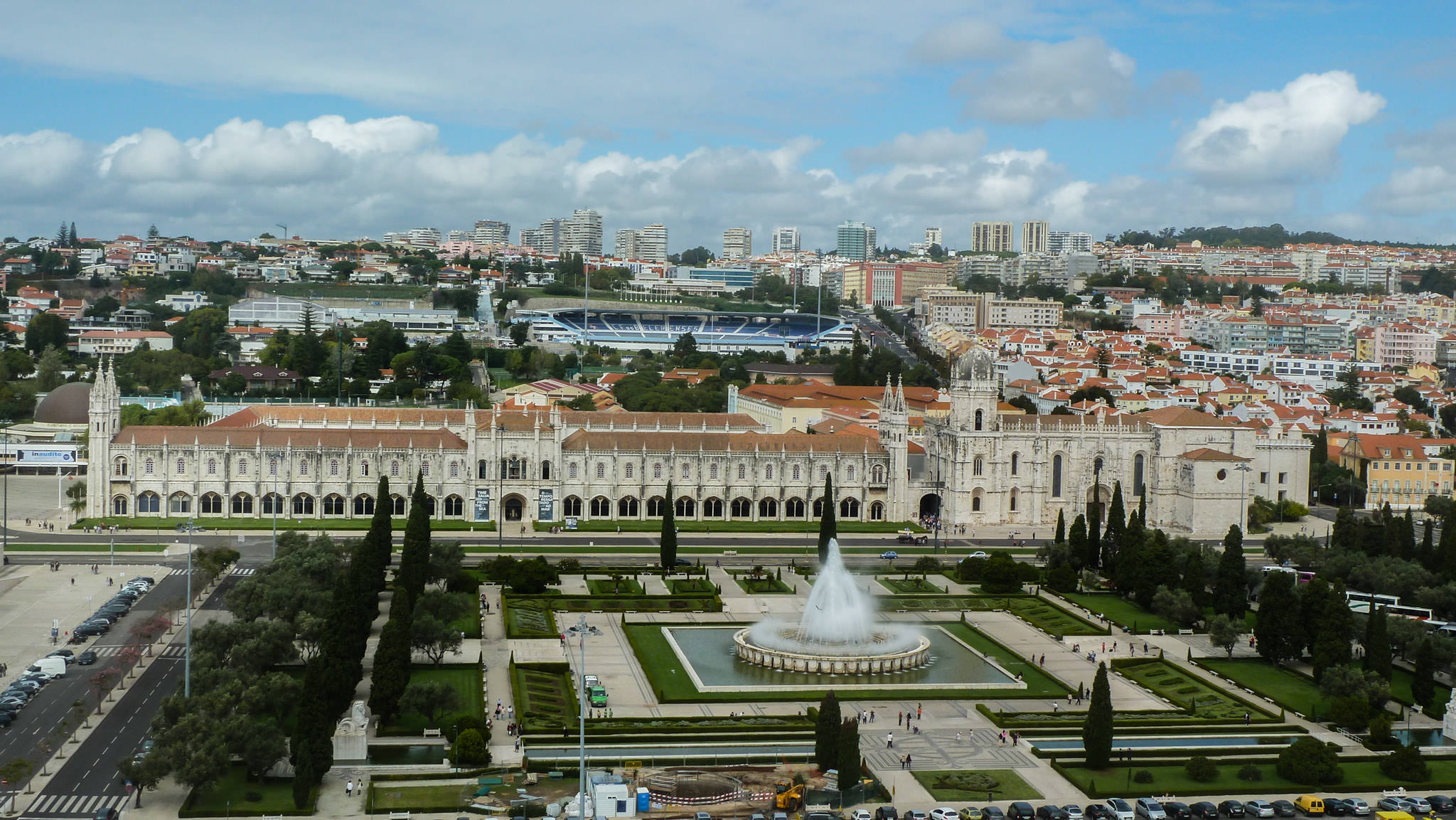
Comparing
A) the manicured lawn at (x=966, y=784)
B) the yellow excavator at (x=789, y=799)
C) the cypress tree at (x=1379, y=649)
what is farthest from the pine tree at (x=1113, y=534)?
the yellow excavator at (x=789, y=799)

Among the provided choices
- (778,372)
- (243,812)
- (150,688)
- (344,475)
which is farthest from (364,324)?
(243,812)

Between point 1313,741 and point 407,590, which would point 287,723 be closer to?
point 407,590

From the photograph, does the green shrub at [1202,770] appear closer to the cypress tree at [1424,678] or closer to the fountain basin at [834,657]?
the cypress tree at [1424,678]

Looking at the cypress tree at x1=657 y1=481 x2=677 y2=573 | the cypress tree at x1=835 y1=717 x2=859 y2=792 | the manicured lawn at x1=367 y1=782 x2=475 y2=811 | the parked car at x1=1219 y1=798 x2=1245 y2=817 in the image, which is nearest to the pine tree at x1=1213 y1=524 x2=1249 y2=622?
the parked car at x1=1219 y1=798 x2=1245 y2=817

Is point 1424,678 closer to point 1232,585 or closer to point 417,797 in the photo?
point 1232,585

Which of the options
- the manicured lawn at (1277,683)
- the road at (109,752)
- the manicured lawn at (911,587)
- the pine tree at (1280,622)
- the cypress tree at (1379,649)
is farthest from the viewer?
the manicured lawn at (911,587)

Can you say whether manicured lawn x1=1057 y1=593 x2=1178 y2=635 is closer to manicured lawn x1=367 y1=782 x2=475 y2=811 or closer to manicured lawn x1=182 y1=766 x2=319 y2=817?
manicured lawn x1=367 y1=782 x2=475 y2=811
